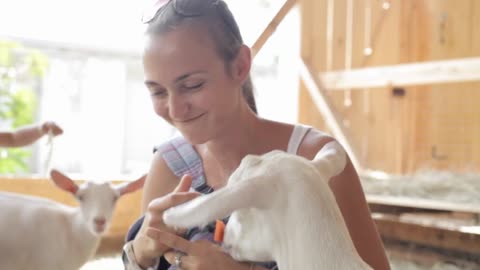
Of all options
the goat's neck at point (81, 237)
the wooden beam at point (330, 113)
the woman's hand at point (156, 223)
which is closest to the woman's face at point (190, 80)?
the woman's hand at point (156, 223)

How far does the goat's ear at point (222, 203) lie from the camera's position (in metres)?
0.58

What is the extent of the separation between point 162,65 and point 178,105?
6cm

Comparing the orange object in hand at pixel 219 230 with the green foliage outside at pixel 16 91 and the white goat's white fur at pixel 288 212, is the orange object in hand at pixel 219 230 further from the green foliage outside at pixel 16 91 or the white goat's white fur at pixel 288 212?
the green foliage outside at pixel 16 91

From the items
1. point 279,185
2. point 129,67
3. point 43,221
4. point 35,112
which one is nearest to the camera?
point 279,185

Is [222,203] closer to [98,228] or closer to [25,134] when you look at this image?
[98,228]

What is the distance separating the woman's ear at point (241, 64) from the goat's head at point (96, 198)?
2.30 ft

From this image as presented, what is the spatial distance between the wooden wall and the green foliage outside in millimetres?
1406

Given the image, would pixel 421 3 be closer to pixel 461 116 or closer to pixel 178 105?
pixel 461 116

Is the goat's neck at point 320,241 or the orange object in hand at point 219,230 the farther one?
the orange object in hand at point 219,230

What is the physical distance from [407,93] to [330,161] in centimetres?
298

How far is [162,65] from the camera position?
0.85 m

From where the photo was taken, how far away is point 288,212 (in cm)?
62

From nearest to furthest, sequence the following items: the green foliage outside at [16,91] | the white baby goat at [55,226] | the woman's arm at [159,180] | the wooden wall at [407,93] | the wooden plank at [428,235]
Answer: the woman's arm at [159,180] < the white baby goat at [55,226] < the wooden plank at [428,235] < the green foliage outside at [16,91] < the wooden wall at [407,93]

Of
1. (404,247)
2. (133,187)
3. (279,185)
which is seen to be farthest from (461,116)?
(279,185)
